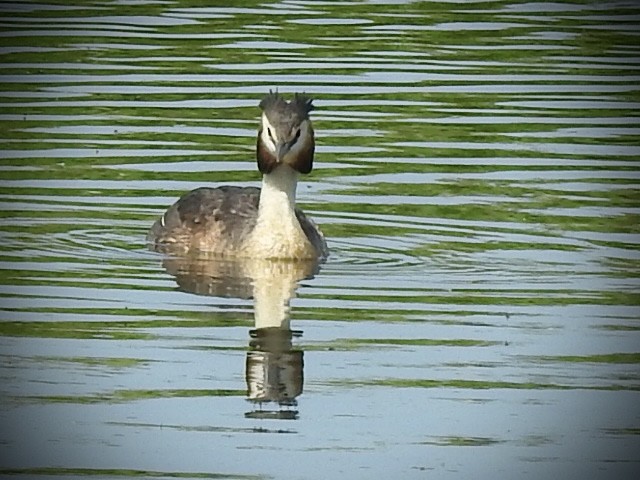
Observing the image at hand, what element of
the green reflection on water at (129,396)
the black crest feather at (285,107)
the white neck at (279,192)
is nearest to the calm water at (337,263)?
the green reflection on water at (129,396)

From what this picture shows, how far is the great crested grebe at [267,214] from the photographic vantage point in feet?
56.6

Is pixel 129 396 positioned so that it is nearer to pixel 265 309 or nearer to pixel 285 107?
pixel 265 309

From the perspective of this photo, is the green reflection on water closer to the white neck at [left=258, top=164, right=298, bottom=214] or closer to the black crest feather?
the black crest feather

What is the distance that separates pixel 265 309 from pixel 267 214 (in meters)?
2.43

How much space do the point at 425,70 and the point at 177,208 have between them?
8.94 meters

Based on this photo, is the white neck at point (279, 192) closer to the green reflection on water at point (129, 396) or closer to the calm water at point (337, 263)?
the calm water at point (337, 263)

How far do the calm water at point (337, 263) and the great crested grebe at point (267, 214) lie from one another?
21 cm

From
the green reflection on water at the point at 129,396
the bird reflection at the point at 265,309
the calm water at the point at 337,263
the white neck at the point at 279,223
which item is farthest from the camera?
the white neck at the point at 279,223

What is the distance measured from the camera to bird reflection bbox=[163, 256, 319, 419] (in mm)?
13078

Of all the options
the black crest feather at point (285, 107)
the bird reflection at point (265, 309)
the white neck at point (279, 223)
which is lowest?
the bird reflection at point (265, 309)

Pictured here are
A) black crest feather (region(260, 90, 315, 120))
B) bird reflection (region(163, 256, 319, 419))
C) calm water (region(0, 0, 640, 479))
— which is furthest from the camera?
black crest feather (region(260, 90, 315, 120))

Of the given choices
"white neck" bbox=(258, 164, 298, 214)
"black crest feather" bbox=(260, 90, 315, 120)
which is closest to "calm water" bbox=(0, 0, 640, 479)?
"white neck" bbox=(258, 164, 298, 214)

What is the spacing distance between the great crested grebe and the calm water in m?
0.21

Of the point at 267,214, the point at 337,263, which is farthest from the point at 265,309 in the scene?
the point at 267,214
